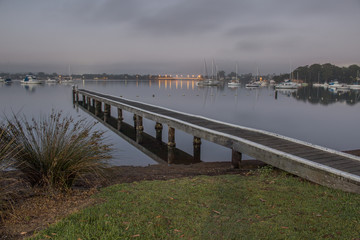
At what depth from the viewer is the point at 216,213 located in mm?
4328

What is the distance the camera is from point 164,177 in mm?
6762

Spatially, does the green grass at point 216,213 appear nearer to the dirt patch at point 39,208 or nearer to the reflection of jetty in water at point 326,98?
the dirt patch at point 39,208

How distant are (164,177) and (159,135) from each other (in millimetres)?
9612

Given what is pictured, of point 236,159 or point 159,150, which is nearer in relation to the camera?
point 236,159

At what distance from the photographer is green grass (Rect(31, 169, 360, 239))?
3.69 m

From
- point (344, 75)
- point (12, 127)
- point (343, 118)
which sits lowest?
point (343, 118)

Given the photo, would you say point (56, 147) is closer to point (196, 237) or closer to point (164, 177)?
point (164, 177)

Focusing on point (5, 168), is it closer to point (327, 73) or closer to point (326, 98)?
point (326, 98)

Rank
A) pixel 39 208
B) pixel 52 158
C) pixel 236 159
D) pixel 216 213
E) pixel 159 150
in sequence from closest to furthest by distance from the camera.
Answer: pixel 216 213 → pixel 39 208 → pixel 52 158 → pixel 236 159 → pixel 159 150

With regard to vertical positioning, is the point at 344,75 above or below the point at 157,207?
above

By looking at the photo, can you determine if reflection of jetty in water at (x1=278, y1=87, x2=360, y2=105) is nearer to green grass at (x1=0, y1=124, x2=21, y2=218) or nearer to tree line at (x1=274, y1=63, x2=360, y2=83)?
green grass at (x1=0, y1=124, x2=21, y2=218)

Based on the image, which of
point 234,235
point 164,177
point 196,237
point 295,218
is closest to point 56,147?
point 164,177

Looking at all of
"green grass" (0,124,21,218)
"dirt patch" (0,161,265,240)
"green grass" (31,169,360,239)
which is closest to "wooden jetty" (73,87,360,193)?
"green grass" (31,169,360,239)

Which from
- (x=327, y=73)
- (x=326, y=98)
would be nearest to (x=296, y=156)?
(x=326, y=98)
